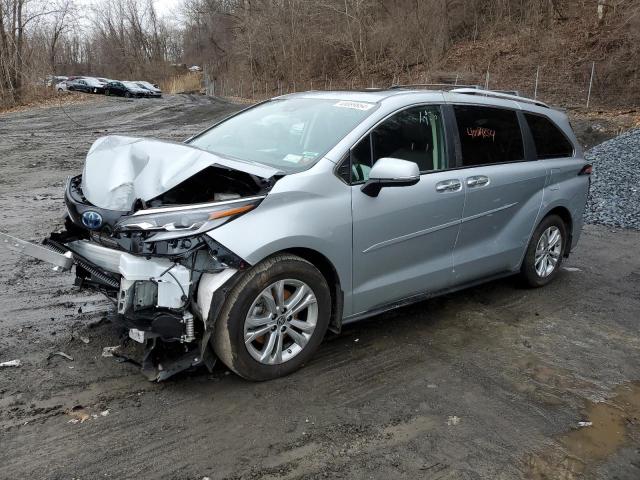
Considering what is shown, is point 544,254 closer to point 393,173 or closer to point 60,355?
point 393,173

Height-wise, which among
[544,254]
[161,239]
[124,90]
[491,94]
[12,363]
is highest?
[124,90]

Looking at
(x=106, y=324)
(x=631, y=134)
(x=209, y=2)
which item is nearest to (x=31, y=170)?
(x=106, y=324)

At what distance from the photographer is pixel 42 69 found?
974 inches

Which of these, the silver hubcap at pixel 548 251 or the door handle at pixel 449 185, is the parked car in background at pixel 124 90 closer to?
the silver hubcap at pixel 548 251

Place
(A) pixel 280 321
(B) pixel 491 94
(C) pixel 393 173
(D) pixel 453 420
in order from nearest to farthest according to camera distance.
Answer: (D) pixel 453 420 → (A) pixel 280 321 → (C) pixel 393 173 → (B) pixel 491 94

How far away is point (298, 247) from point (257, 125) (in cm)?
156

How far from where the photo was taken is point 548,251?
5.76 meters

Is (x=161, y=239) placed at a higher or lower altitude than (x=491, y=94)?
lower

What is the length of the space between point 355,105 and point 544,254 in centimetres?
266

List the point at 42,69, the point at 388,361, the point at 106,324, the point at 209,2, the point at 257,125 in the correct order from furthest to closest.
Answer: the point at 209,2 < the point at 42,69 < the point at 257,125 < the point at 106,324 < the point at 388,361

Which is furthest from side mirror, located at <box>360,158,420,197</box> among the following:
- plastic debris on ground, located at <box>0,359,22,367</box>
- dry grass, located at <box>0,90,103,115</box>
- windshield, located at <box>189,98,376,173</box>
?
dry grass, located at <box>0,90,103,115</box>

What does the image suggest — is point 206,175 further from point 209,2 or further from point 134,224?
point 209,2

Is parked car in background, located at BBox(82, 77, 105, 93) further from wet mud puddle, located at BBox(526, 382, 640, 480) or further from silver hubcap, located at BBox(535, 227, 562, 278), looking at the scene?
wet mud puddle, located at BBox(526, 382, 640, 480)

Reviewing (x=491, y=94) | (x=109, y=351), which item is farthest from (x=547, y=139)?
(x=109, y=351)
